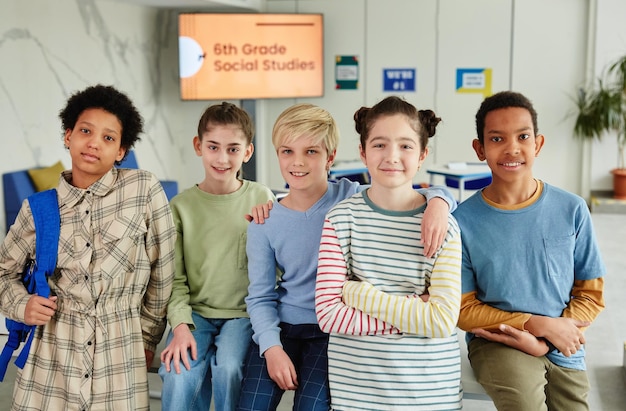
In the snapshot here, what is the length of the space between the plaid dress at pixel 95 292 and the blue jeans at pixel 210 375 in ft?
0.48

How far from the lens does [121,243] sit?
2.09 m

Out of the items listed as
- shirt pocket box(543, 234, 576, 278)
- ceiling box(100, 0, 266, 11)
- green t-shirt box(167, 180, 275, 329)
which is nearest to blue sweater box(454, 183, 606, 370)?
shirt pocket box(543, 234, 576, 278)

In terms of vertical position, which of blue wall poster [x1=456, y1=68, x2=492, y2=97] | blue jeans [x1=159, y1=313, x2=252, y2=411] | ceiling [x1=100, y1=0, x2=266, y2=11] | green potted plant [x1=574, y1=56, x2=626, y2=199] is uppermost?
ceiling [x1=100, y1=0, x2=266, y2=11]

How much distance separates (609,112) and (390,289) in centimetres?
638

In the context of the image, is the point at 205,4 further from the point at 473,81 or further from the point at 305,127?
the point at 305,127

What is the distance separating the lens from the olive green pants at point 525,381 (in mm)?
1875

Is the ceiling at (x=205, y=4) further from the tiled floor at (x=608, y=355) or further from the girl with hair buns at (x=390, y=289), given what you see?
the girl with hair buns at (x=390, y=289)

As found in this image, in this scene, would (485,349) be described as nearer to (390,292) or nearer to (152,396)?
(390,292)

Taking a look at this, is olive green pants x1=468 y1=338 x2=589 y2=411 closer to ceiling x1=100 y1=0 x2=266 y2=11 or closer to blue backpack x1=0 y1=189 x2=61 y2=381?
blue backpack x1=0 y1=189 x2=61 y2=381

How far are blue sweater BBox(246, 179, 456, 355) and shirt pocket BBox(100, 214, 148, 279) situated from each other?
34 centimetres

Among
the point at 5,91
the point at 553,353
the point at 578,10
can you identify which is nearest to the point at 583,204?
the point at 553,353

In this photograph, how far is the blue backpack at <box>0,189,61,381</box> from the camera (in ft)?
6.70

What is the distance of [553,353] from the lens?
200 cm

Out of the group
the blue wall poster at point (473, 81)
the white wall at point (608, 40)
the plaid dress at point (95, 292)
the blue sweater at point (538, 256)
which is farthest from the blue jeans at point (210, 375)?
the white wall at point (608, 40)
